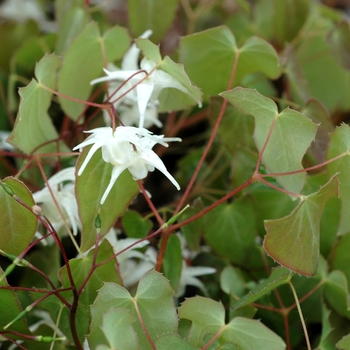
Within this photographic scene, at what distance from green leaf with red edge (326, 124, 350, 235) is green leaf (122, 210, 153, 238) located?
0.49 feet

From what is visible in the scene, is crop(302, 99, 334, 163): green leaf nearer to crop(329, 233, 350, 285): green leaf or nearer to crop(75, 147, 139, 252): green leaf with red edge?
crop(329, 233, 350, 285): green leaf

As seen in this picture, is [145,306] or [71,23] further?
[71,23]

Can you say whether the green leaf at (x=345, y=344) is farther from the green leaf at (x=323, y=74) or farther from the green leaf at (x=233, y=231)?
the green leaf at (x=323, y=74)

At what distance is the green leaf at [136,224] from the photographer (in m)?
0.41

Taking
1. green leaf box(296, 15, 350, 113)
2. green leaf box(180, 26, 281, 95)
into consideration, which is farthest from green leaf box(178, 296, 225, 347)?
green leaf box(296, 15, 350, 113)

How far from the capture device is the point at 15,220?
1.14 ft

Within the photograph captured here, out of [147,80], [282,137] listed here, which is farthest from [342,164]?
[147,80]

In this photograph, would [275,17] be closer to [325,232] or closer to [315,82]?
[315,82]

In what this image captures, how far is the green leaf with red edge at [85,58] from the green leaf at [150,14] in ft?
0.27

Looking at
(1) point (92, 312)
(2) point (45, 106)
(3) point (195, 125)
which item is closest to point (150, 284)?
(1) point (92, 312)

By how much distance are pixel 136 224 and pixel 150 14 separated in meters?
0.24

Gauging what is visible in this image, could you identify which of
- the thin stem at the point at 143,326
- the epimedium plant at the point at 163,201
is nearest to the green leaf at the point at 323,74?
Result: the epimedium plant at the point at 163,201

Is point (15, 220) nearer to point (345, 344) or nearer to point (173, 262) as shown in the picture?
point (173, 262)

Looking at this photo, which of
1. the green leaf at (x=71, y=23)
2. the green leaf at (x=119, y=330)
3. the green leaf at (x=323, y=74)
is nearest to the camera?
the green leaf at (x=119, y=330)
